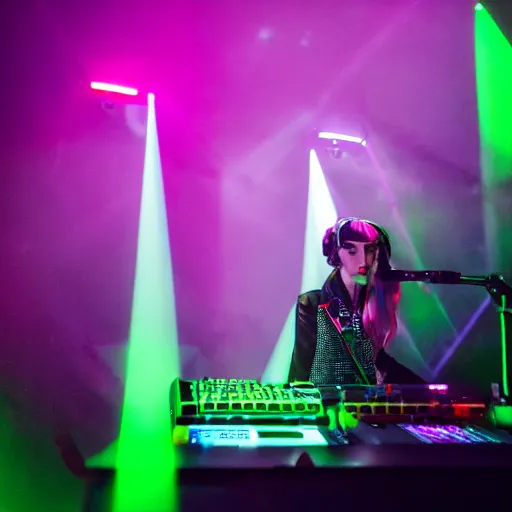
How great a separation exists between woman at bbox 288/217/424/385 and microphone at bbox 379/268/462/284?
0.03 m

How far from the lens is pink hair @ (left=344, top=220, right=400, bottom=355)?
243 centimetres

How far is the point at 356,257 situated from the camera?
2453mm

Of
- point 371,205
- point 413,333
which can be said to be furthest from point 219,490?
point 371,205

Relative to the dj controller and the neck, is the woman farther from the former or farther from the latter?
the dj controller

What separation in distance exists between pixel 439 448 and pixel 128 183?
1637mm

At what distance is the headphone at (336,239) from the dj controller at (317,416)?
625 mm

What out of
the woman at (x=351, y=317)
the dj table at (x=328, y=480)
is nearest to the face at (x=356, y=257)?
the woman at (x=351, y=317)

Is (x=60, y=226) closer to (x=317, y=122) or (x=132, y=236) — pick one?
(x=132, y=236)

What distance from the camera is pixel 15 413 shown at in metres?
2.20

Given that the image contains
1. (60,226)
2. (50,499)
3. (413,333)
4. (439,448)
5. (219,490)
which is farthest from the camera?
(413,333)

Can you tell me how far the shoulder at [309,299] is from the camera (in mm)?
2414

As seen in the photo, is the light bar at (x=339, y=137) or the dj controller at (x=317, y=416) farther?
the light bar at (x=339, y=137)

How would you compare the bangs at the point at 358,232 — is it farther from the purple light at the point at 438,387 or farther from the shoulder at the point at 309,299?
the purple light at the point at 438,387

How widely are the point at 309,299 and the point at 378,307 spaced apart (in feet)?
1.07
